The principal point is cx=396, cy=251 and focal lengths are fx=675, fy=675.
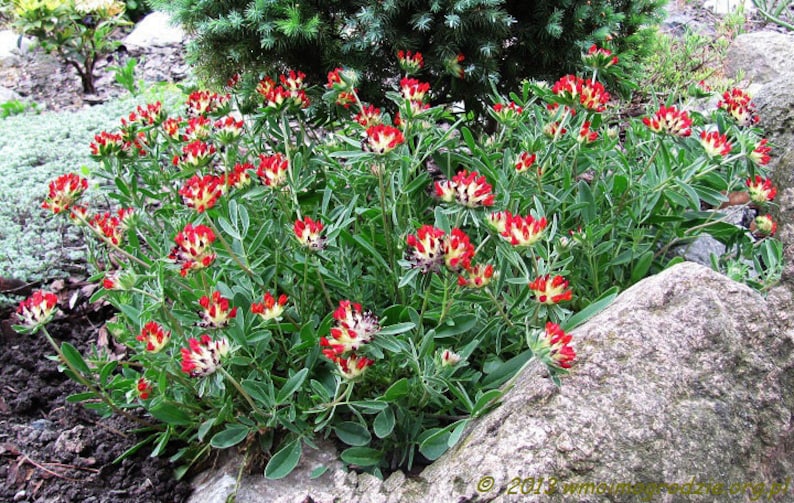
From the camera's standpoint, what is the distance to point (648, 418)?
1.52m

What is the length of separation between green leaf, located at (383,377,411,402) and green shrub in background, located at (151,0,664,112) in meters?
1.48

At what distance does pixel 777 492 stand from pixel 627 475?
46 cm

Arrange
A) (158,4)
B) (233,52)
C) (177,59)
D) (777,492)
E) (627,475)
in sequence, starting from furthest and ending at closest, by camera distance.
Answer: (177,59) → (158,4) → (233,52) → (777,492) → (627,475)

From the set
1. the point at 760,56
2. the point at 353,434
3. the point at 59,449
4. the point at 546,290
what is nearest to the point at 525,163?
the point at 546,290

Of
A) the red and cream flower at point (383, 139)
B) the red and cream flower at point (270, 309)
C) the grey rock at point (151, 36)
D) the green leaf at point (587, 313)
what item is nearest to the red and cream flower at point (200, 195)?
the red and cream flower at point (270, 309)

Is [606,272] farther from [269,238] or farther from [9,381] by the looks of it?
[9,381]

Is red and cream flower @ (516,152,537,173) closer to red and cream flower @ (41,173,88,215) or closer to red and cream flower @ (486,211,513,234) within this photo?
red and cream flower @ (486,211,513,234)

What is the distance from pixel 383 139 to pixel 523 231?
45 centimetres

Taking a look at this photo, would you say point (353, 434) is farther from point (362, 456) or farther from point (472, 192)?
point (472, 192)

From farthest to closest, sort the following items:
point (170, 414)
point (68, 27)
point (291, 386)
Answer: point (68, 27), point (170, 414), point (291, 386)

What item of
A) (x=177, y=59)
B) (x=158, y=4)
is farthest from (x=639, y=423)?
(x=177, y=59)

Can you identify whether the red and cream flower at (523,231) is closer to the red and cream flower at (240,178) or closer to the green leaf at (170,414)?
the red and cream flower at (240,178)

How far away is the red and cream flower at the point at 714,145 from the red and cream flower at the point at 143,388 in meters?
1.79

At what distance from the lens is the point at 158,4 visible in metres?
3.25
